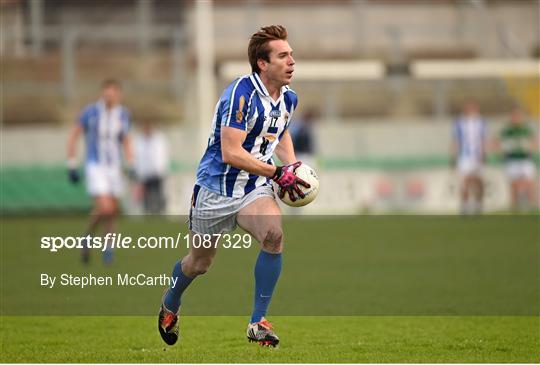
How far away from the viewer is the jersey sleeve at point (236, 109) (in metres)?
7.85

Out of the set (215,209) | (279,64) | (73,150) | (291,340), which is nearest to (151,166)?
(73,150)

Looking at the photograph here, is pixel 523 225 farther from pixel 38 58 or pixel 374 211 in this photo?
pixel 38 58

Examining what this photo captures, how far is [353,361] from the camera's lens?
305 inches

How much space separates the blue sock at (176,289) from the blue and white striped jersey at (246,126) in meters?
0.67

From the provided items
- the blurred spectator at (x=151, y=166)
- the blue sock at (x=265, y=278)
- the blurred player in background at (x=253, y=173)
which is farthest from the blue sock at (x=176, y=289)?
the blurred spectator at (x=151, y=166)

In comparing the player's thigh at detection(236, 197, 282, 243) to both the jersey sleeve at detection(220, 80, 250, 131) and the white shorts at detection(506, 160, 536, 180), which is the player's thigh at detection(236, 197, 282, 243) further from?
the white shorts at detection(506, 160, 536, 180)

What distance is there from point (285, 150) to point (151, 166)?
1685 cm

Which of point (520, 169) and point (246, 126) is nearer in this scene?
point (246, 126)

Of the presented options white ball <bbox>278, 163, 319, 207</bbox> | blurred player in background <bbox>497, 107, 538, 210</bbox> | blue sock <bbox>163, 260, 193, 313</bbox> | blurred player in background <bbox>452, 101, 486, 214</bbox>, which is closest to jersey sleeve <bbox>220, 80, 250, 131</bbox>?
white ball <bbox>278, 163, 319, 207</bbox>

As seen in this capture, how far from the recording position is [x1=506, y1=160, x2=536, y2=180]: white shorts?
24.1m

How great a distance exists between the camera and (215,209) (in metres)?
8.12

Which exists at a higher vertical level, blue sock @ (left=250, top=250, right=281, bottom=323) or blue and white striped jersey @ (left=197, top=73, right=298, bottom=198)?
blue and white striped jersey @ (left=197, top=73, right=298, bottom=198)

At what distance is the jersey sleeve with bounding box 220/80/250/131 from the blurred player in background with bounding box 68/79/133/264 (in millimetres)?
7110

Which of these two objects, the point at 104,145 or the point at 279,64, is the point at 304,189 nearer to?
the point at 279,64
